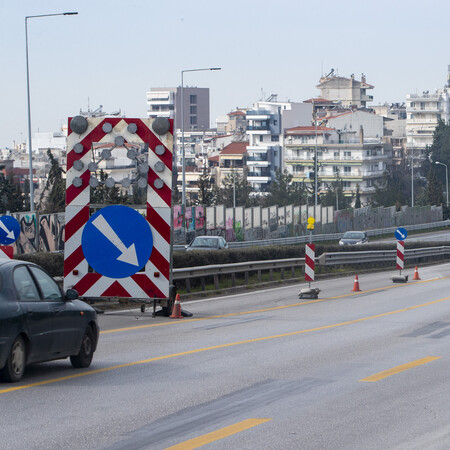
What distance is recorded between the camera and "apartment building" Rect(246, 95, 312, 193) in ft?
557

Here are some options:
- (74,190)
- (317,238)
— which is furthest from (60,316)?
(317,238)

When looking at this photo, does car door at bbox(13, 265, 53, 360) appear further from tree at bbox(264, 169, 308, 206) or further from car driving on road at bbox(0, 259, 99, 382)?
tree at bbox(264, 169, 308, 206)

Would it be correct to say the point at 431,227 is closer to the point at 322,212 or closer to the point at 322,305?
the point at 322,212

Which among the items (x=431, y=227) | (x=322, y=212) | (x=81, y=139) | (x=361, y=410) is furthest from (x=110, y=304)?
(x=431, y=227)

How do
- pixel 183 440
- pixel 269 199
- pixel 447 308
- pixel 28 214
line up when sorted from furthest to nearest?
pixel 269 199, pixel 28 214, pixel 447 308, pixel 183 440

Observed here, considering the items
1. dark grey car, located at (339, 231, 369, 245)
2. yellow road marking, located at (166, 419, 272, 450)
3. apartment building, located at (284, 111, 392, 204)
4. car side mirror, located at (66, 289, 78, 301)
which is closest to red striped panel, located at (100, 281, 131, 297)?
car side mirror, located at (66, 289, 78, 301)

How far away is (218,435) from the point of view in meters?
8.02

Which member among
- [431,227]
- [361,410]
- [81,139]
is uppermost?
[81,139]

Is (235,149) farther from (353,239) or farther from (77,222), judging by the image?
(77,222)

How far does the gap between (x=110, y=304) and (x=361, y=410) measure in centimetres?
1256

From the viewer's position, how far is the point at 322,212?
81.2 m

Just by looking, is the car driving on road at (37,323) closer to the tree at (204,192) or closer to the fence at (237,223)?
the fence at (237,223)

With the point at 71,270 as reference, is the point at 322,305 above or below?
below

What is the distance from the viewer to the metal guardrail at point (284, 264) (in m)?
25.4
